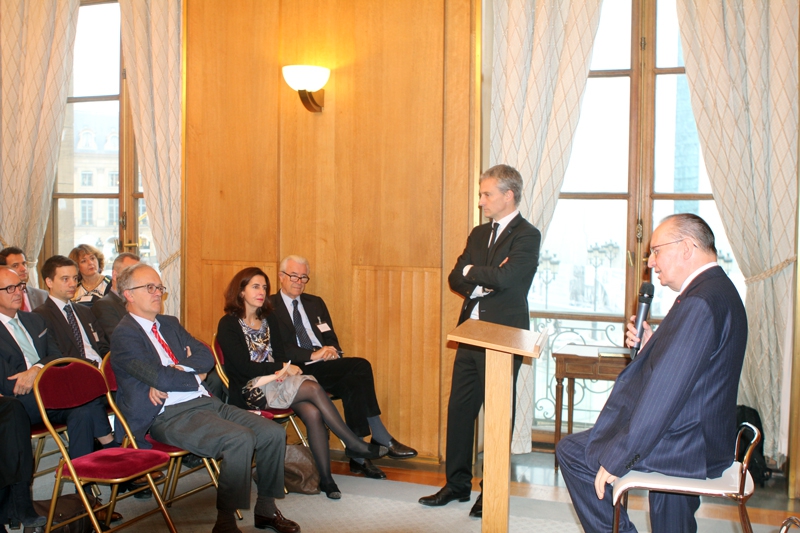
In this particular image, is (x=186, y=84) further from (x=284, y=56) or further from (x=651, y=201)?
(x=651, y=201)

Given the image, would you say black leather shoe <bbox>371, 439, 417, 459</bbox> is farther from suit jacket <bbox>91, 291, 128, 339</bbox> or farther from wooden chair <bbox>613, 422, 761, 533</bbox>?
wooden chair <bbox>613, 422, 761, 533</bbox>

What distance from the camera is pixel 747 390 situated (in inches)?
188

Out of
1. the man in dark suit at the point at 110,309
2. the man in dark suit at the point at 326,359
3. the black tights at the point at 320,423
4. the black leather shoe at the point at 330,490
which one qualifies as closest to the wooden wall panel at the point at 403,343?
the man in dark suit at the point at 326,359

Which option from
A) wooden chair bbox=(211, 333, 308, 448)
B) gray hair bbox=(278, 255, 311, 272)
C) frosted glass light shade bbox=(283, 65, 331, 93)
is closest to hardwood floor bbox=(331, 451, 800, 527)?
wooden chair bbox=(211, 333, 308, 448)

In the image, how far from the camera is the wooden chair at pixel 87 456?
3145mm

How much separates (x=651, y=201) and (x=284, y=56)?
280 cm

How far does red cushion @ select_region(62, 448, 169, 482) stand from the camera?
3.13m

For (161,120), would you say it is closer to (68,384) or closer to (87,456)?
(68,384)

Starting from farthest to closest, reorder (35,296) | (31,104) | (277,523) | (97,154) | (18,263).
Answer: (97,154) < (31,104) < (35,296) < (18,263) < (277,523)

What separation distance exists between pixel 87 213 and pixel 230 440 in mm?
3927

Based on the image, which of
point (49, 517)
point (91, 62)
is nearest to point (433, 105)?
point (49, 517)

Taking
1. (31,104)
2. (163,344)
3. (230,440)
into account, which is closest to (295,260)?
(163,344)

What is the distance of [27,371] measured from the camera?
3752mm

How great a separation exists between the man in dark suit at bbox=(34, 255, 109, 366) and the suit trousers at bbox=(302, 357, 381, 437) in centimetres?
140
